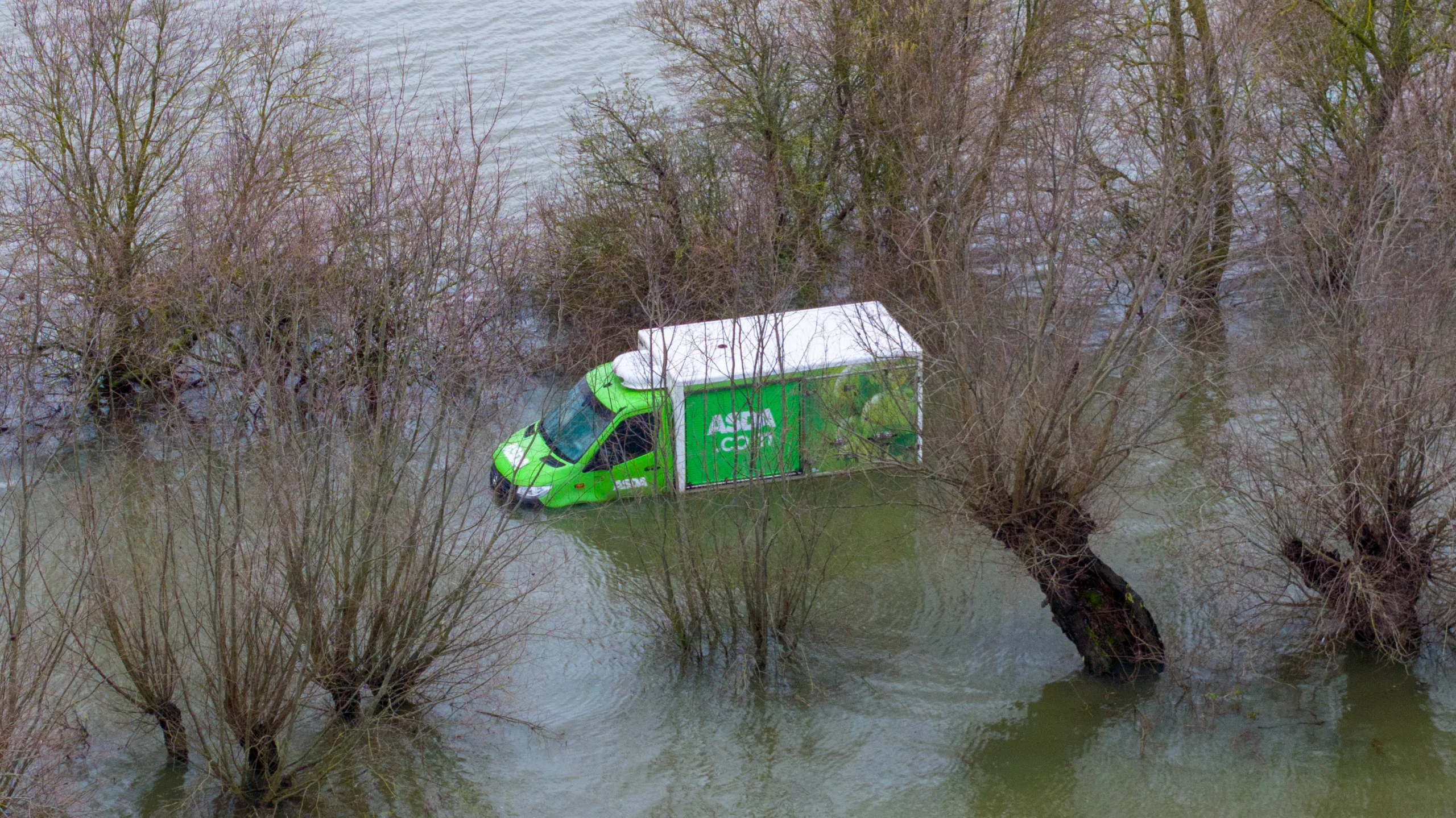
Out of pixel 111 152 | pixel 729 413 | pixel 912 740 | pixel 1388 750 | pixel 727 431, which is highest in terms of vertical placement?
pixel 111 152

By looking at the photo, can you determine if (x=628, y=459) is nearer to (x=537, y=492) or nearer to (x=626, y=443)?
(x=626, y=443)

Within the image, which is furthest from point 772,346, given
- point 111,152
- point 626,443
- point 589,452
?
point 111,152

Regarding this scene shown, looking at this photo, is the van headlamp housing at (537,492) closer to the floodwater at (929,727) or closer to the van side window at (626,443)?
the van side window at (626,443)

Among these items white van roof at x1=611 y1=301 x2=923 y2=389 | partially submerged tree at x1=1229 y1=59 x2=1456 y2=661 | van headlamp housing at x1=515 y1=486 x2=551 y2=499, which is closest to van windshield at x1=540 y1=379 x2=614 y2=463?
van headlamp housing at x1=515 y1=486 x2=551 y2=499

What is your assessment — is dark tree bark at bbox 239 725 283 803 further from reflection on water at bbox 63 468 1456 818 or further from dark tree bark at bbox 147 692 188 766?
dark tree bark at bbox 147 692 188 766

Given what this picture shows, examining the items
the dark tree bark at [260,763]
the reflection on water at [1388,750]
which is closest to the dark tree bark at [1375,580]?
the reflection on water at [1388,750]

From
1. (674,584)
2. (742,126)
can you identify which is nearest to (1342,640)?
(674,584)
